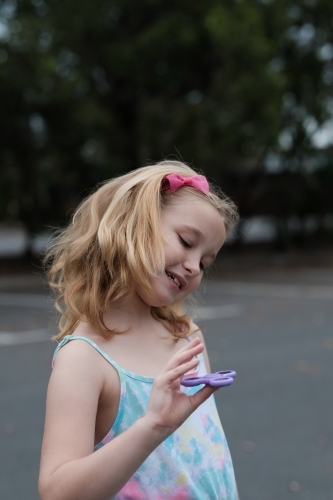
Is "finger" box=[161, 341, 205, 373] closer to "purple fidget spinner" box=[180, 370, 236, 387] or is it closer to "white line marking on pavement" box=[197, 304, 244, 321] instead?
"purple fidget spinner" box=[180, 370, 236, 387]

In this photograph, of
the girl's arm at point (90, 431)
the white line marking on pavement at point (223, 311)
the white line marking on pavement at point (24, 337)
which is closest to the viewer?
the girl's arm at point (90, 431)

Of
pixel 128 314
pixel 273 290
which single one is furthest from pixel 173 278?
pixel 273 290

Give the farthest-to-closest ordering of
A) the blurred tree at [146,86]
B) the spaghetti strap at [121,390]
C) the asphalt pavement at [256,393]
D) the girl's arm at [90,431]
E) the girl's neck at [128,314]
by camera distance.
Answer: the blurred tree at [146,86], the asphalt pavement at [256,393], the girl's neck at [128,314], the spaghetti strap at [121,390], the girl's arm at [90,431]

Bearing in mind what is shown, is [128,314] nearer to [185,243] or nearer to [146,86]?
[185,243]

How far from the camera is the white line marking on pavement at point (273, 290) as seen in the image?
1356 cm

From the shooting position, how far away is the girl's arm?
129 centimetres

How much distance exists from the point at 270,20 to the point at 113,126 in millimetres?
5011

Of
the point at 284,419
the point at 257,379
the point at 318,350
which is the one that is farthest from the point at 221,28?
the point at 284,419

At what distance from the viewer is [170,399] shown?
1.32 m

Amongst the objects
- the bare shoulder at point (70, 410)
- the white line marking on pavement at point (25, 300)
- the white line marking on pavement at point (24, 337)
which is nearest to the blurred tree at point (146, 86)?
the white line marking on pavement at point (25, 300)

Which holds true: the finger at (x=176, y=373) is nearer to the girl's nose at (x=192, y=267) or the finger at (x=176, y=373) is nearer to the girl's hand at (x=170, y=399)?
the girl's hand at (x=170, y=399)

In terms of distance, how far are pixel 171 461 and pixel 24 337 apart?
7.79 metres

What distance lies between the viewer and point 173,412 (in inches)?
52.1

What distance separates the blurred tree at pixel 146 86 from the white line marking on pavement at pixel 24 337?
527cm
